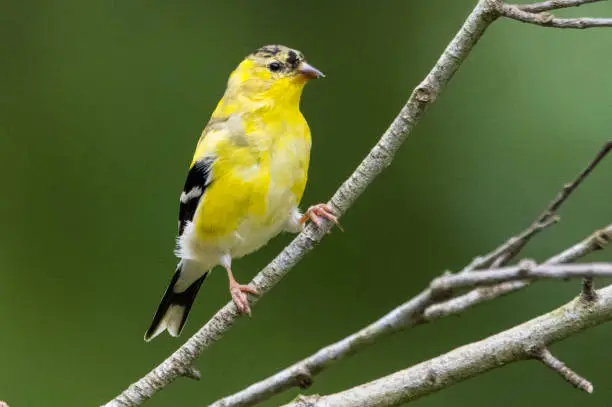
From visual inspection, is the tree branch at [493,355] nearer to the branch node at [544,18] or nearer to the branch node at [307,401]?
the branch node at [307,401]

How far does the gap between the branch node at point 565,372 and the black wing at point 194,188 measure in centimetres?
115

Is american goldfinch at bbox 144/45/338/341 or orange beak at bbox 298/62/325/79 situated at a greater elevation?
orange beak at bbox 298/62/325/79

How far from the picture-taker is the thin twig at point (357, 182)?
1.42m

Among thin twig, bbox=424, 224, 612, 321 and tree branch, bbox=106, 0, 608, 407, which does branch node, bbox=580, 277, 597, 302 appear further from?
tree branch, bbox=106, 0, 608, 407

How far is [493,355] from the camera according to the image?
1.40 metres

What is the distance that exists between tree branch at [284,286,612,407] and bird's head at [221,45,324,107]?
1008mm

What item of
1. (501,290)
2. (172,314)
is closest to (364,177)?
(501,290)

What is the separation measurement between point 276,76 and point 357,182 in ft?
2.76

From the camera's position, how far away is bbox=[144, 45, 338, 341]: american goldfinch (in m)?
2.20

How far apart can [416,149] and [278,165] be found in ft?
4.54

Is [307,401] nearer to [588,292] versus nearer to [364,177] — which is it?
[364,177]

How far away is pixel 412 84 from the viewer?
347 centimetres

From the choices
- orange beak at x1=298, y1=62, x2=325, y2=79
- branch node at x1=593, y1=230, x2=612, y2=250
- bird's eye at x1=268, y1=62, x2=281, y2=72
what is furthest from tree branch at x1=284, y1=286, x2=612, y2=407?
bird's eye at x1=268, y1=62, x2=281, y2=72

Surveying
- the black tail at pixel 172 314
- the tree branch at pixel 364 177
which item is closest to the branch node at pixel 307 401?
the tree branch at pixel 364 177
